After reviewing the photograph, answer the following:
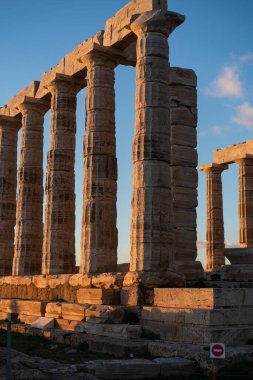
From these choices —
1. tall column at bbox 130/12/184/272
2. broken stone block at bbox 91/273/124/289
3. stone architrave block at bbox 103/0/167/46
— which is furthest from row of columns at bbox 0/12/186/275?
broken stone block at bbox 91/273/124/289

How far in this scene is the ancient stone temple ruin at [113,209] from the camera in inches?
627

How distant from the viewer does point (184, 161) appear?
24781 millimetres

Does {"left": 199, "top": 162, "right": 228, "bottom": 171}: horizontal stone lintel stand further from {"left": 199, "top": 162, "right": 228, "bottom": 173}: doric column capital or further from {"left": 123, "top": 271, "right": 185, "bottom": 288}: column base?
{"left": 123, "top": 271, "right": 185, "bottom": 288}: column base

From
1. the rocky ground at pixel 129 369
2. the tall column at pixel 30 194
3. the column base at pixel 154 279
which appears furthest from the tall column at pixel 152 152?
the tall column at pixel 30 194

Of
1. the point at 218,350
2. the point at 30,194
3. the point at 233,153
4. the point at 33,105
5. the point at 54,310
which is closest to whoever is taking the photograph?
the point at 218,350

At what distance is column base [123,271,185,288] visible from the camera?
18219 mm

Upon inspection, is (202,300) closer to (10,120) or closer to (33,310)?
(33,310)

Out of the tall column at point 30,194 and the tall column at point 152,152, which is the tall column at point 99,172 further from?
the tall column at point 30,194

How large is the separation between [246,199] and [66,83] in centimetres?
1569

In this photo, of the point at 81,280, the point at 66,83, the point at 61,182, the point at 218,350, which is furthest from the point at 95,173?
the point at 218,350

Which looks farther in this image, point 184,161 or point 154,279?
point 184,161

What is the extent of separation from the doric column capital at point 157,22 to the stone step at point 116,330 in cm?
1007

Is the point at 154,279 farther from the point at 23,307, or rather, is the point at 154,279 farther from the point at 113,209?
the point at 23,307

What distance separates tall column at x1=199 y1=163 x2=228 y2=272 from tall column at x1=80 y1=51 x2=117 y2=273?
15527mm
